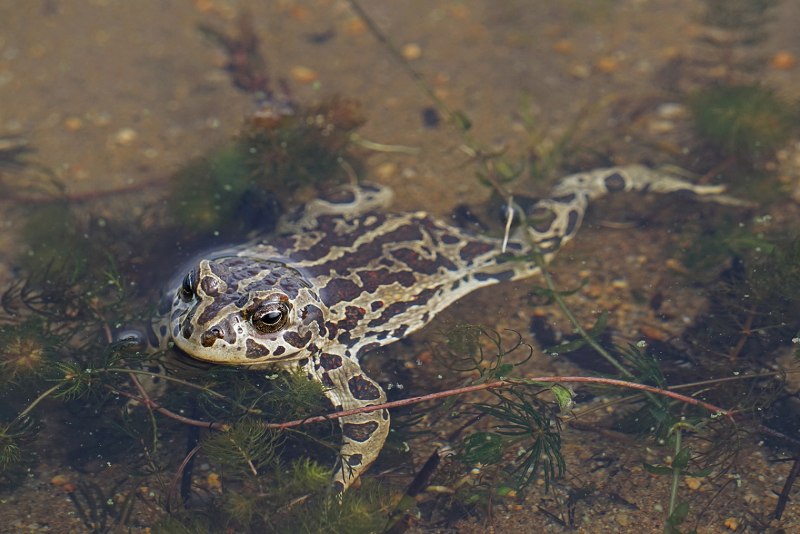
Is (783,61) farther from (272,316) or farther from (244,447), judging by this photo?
(244,447)

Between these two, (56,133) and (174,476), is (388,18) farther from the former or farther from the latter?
(174,476)

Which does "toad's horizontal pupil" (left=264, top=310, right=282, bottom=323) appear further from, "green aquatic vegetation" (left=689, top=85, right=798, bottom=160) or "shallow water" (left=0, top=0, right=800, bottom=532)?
"green aquatic vegetation" (left=689, top=85, right=798, bottom=160)

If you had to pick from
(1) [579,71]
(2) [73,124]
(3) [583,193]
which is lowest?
(2) [73,124]

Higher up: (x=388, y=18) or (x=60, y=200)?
(x=388, y=18)

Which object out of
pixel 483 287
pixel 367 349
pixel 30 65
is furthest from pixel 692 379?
pixel 30 65

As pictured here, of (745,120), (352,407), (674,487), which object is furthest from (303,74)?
(674,487)

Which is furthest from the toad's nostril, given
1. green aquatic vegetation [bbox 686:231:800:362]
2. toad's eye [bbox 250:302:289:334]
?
green aquatic vegetation [bbox 686:231:800:362]
